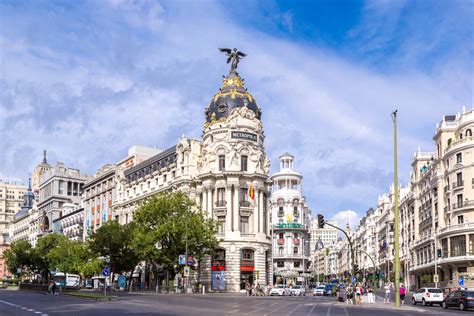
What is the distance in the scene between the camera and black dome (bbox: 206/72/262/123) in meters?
91.8

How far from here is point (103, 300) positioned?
5028 cm

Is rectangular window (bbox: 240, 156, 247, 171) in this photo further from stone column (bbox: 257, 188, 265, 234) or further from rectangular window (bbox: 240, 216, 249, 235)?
rectangular window (bbox: 240, 216, 249, 235)

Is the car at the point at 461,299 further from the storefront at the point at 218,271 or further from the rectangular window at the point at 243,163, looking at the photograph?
the rectangular window at the point at 243,163

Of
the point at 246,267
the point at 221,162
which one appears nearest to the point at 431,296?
the point at 246,267

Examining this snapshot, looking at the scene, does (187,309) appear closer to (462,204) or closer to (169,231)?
(169,231)

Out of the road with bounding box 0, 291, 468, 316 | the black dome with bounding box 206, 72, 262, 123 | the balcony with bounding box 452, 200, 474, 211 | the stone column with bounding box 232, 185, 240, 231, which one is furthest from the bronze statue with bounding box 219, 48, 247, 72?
the road with bounding box 0, 291, 468, 316

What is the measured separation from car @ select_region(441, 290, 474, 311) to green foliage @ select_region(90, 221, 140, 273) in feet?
153

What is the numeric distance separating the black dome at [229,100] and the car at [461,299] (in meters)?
48.8

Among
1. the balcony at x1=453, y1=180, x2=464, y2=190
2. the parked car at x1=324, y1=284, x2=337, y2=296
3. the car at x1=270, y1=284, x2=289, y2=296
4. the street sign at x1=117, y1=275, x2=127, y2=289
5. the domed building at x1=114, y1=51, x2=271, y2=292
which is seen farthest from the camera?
the street sign at x1=117, y1=275, x2=127, y2=289

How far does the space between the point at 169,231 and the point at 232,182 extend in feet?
52.2

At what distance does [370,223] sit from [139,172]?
299 ft

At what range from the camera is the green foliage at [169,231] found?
7419 centimetres

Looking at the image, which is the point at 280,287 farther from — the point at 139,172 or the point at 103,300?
the point at 139,172

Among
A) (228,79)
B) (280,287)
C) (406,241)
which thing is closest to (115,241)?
(280,287)
